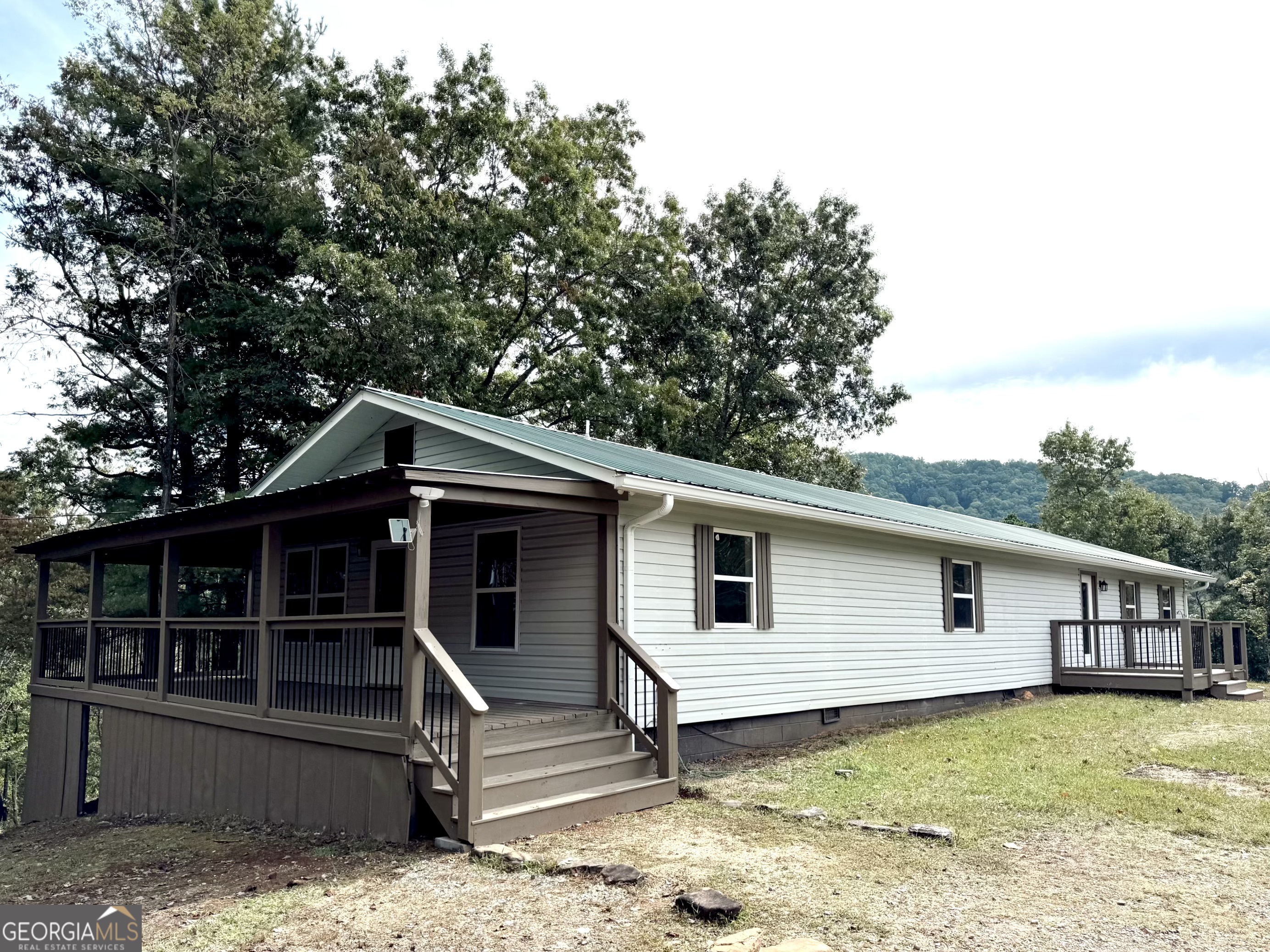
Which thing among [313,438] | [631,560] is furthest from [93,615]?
[631,560]

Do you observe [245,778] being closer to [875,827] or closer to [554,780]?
[554,780]

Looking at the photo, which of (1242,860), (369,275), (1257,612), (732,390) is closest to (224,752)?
(1242,860)

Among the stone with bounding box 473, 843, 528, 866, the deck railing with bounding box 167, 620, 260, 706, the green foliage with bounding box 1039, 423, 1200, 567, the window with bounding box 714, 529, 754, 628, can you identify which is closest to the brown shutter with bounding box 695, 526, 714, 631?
the window with bounding box 714, 529, 754, 628

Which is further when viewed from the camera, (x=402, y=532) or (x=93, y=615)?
(x=93, y=615)

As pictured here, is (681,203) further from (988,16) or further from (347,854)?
(347,854)

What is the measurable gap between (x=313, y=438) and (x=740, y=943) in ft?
30.7

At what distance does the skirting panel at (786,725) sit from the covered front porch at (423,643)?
732 millimetres

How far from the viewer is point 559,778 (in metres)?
7.17

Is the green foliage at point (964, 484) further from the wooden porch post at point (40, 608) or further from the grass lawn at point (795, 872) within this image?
the grass lawn at point (795, 872)

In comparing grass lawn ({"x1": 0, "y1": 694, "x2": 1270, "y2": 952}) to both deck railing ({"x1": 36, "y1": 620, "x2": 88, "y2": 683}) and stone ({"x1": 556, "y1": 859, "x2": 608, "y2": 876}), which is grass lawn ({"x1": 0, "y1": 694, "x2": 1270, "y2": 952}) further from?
deck railing ({"x1": 36, "y1": 620, "x2": 88, "y2": 683})

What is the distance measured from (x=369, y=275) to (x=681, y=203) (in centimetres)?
1175

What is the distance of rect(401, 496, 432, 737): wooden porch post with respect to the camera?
6.89m

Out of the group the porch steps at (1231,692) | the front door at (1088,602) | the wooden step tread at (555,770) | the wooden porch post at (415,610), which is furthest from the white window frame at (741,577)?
the porch steps at (1231,692)

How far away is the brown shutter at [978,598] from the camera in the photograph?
1470cm
